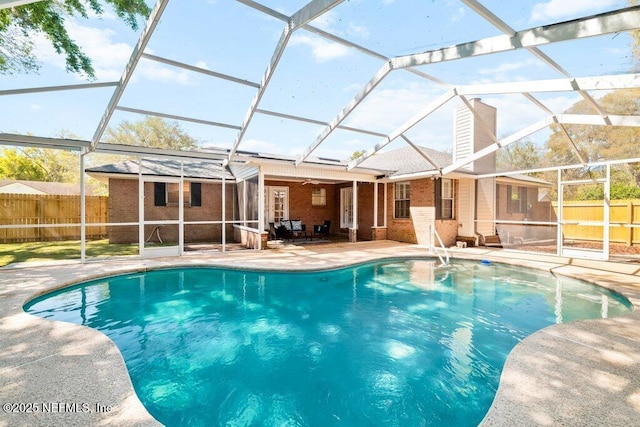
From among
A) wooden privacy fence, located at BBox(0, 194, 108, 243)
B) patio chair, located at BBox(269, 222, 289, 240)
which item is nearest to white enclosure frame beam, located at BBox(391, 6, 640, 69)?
patio chair, located at BBox(269, 222, 289, 240)

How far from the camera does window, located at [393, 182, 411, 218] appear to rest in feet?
43.1

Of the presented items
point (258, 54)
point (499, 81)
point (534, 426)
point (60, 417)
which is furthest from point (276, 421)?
point (499, 81)

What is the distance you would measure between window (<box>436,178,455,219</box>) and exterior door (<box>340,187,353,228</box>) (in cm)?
476

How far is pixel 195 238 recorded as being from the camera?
1324 centimetres

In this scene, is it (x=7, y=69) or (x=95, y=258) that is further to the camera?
(x=95, y=258)

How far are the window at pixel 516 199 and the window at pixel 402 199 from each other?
480cm

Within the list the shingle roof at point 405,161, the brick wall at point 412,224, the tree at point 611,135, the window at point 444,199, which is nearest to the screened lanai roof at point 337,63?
the tree at point 611,135

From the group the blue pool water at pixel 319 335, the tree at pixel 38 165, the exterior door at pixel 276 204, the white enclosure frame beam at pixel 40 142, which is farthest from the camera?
the tree at pixel 38 165

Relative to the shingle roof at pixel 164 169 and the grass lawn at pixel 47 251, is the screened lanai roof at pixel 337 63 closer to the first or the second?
the shingle roof at pixel 164 169

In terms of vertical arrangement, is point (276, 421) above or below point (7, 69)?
below

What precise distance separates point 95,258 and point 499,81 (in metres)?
11.9

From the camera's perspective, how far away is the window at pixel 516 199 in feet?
45.1

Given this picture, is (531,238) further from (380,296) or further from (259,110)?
(259,110)

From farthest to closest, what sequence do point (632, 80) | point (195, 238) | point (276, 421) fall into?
1. point (195, 238)
2. point (632, 80)
3. point (276, 421)
